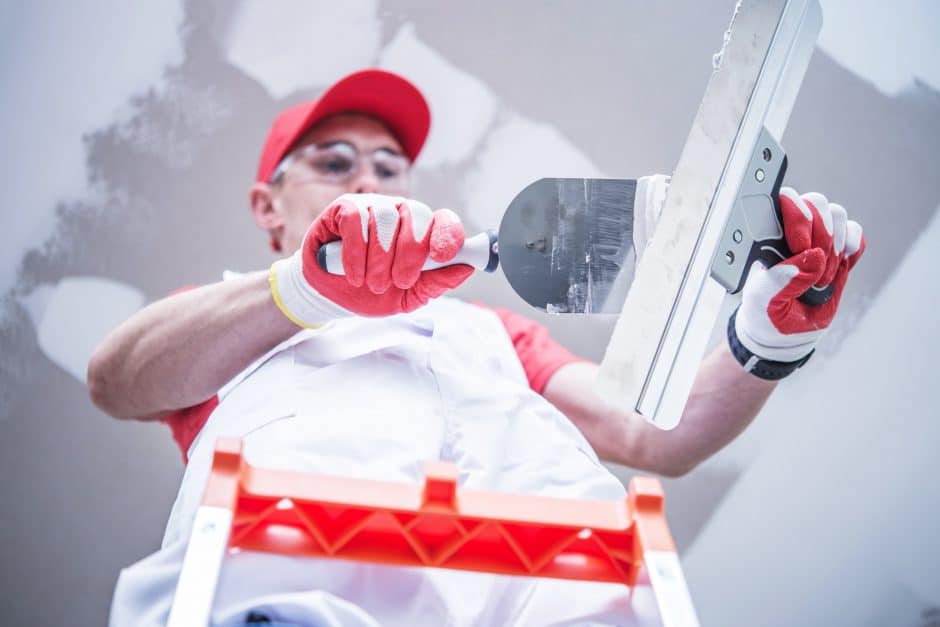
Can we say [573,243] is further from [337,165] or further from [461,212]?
[461,212]

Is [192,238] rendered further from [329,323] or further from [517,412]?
[517,412]

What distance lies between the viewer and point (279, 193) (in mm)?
1420

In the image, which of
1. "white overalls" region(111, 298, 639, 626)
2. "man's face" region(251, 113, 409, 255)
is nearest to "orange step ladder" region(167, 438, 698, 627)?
"white overalls" region(111, 298, 639, 626)

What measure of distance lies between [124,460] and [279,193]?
0.55m

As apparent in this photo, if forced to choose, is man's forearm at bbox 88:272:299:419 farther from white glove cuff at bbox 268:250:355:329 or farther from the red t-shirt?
the red t-shirt

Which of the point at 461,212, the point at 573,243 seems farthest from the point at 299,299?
the point at 461,212

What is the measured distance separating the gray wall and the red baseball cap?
0.45 feet

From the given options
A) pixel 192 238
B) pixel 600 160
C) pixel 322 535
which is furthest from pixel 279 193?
pixel 322 535

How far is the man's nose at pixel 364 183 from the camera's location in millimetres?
1357

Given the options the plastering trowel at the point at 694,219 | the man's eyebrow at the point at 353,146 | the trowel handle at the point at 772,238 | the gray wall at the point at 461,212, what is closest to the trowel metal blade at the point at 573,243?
the plastering trowel at the point at 694,219

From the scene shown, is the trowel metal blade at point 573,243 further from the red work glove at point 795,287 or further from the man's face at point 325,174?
the man's face at point 325,174

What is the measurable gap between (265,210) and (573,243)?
80cm

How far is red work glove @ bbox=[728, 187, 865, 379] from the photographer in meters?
0.88

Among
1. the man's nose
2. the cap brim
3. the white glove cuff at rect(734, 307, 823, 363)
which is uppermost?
the cap brim
